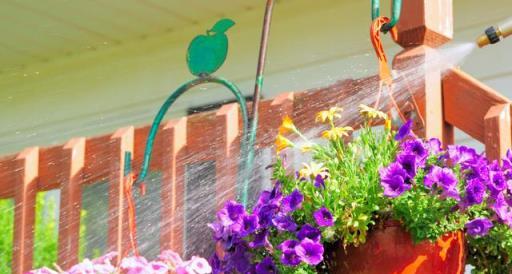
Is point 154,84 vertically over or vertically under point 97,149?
under

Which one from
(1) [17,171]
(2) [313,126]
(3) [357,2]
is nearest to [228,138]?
(2) [313,126]

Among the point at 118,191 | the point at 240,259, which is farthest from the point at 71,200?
the point at 240,259

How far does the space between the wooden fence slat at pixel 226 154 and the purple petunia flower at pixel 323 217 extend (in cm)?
73

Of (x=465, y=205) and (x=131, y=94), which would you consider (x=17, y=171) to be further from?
(x=131, y=94)

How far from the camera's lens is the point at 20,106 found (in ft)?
18.4

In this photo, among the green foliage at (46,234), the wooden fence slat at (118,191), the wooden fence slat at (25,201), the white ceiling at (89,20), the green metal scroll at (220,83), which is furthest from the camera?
the white ceiling at (89,20)

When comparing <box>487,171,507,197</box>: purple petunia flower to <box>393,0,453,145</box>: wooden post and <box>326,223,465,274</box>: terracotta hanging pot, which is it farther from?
<box>393,0,453,145</box>: wooden post

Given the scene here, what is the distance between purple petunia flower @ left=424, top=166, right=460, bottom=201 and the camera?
4.58 feet

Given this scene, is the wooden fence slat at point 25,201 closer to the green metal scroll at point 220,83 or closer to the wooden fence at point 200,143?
the wooden fence at point 200,143

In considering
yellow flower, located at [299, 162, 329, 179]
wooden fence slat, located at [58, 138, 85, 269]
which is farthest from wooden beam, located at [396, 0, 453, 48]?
wooden fence slat, located at [58, 138, 85, 269]

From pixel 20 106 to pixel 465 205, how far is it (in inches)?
181

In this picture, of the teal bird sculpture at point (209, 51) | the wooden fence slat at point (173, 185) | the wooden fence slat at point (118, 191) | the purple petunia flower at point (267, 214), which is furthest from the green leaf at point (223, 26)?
the purple petunia flower at point (267, 214)

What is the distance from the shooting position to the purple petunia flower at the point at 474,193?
140 centimetres

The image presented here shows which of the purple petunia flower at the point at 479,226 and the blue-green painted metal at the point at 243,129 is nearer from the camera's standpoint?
the purple petunia flower at the point at 479,226
